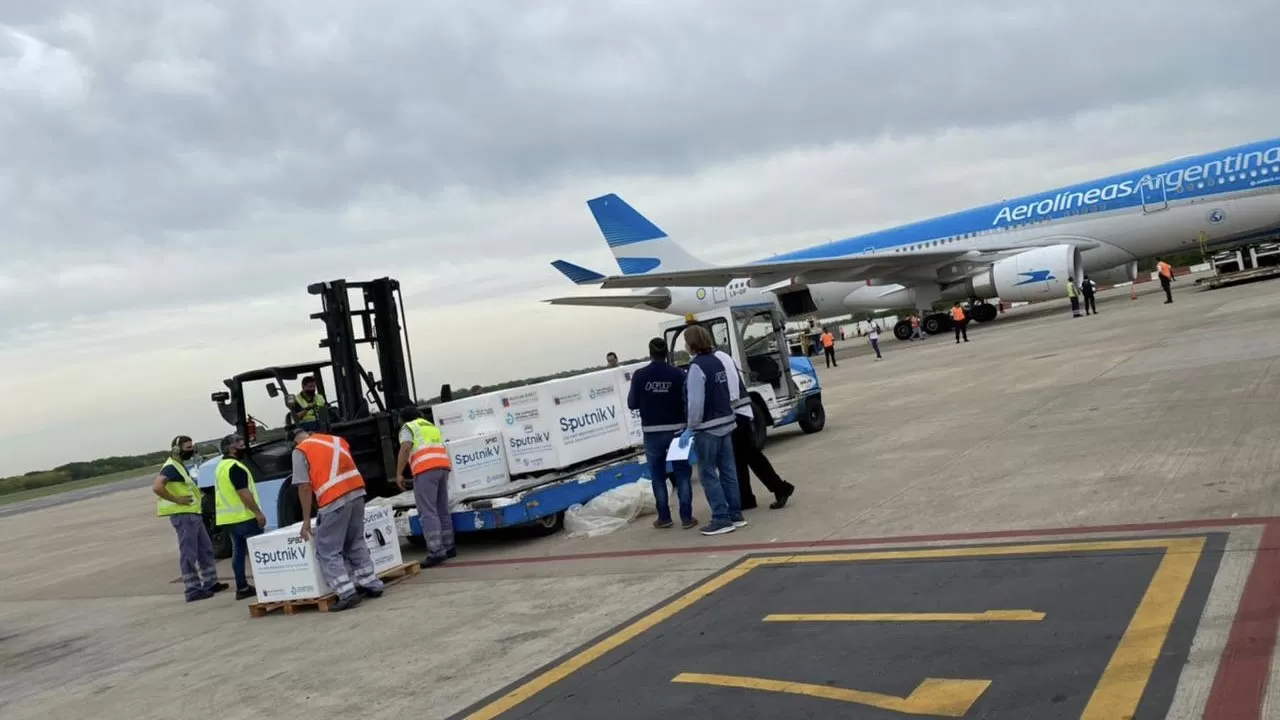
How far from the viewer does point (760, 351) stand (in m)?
13.5


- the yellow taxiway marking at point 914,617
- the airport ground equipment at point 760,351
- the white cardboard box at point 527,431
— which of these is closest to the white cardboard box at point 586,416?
the white cardboard box at point 527,431

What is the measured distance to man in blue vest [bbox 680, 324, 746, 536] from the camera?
841 cm

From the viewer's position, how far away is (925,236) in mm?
33250

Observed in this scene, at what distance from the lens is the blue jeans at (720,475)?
331 inches

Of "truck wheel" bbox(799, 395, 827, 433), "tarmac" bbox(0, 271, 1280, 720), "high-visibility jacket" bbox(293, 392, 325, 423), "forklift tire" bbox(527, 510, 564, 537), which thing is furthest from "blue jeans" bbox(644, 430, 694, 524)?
"truck wheel" bbox(799, 395, 827, 433)

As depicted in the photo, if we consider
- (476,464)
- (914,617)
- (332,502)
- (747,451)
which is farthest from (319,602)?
(914,617)

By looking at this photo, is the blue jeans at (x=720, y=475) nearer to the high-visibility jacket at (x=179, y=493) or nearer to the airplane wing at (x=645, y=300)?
the high-visibility jacket at (x=179, y=493)

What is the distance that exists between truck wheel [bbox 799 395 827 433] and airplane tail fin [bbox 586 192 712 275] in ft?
79.0

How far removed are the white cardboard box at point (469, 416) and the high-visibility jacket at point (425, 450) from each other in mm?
1096

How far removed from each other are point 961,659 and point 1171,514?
283 cm

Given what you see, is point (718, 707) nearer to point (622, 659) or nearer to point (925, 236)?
point (622, 659)

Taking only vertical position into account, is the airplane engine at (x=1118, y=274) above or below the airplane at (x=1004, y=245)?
below

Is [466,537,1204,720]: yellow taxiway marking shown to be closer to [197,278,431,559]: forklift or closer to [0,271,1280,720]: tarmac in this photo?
[0,271,1280,720]: tarmac

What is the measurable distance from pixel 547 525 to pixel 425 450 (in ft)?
5.25
